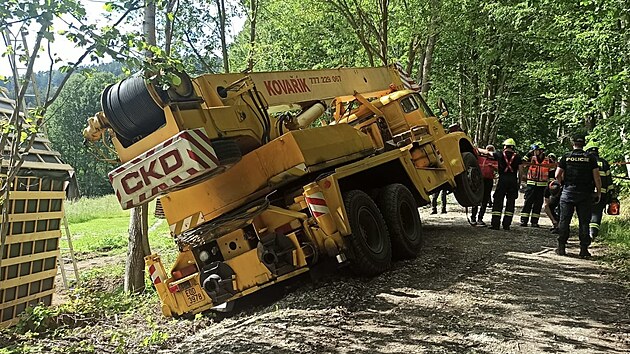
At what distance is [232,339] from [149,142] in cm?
213

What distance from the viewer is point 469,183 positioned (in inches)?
444

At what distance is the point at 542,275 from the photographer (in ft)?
24.0

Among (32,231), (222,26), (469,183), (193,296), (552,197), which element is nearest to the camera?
(193,296)

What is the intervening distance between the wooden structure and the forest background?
1.26 metres

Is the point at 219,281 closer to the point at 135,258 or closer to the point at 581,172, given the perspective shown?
the point at 135,258

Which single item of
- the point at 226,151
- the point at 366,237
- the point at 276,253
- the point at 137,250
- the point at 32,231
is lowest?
the point at 276,253

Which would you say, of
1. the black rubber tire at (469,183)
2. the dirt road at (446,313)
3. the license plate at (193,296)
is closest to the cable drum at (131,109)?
the license plate at (193,296)

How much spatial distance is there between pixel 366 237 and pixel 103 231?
605 inches

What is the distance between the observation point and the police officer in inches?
346

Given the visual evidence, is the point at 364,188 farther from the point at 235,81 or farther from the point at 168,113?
the point at 168,113

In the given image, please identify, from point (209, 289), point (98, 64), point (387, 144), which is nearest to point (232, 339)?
point (209, 289)

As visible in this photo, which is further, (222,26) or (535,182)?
(222,26)

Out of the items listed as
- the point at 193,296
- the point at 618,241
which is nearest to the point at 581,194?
the point at 618,241

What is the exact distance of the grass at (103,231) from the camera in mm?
15953
